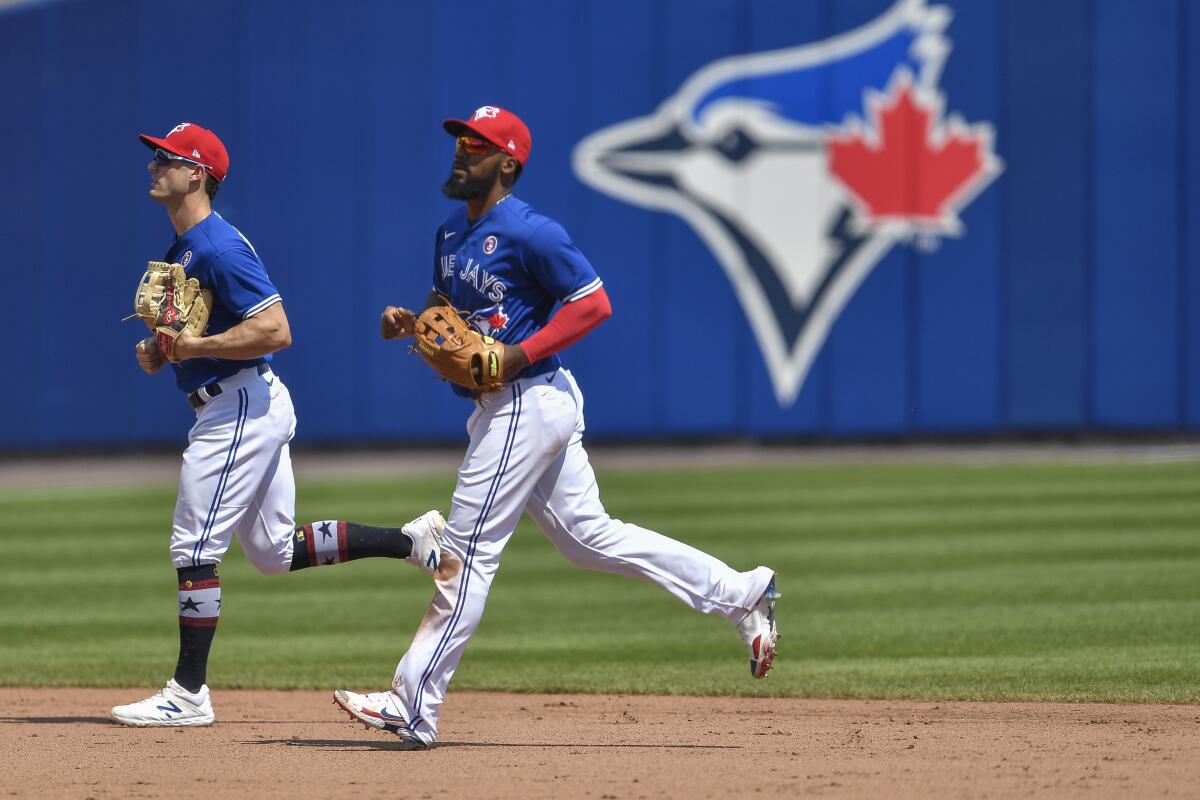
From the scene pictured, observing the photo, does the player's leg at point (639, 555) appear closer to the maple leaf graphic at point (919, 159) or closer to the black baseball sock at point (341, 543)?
the black baseball sock at point (341, 543)

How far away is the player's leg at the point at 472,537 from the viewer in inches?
213

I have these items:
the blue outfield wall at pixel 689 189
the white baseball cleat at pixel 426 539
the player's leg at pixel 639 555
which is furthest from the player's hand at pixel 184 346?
the blue outfield wall at pixel 689 189

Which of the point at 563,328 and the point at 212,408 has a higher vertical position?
the point at 563,328

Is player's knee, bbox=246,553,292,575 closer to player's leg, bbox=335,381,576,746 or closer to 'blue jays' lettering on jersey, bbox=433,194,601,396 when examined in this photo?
player's leg, bbox=335,381,576,746

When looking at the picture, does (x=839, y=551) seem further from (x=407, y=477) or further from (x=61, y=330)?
(x=61, y=330)

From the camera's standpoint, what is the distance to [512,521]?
18.1 ft

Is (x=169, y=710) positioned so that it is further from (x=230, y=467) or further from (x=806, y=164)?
(x=806, y=164)

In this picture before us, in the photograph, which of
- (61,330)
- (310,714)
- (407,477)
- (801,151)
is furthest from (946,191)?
(310,714)

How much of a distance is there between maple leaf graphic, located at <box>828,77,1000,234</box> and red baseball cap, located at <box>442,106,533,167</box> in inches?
539

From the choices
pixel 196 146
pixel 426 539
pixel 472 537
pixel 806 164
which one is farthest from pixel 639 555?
pixel 806 164

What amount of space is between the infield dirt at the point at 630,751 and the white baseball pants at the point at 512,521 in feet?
1.04

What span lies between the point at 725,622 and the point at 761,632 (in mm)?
3373

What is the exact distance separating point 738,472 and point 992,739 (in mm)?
10664

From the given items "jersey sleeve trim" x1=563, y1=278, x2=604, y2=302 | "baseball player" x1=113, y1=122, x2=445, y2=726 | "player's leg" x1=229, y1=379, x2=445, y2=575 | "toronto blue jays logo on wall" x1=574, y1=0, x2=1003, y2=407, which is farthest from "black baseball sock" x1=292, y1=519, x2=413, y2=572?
"toronto blue jays logo on wall" x1=574, y1=0, x2=1003, y2=407
